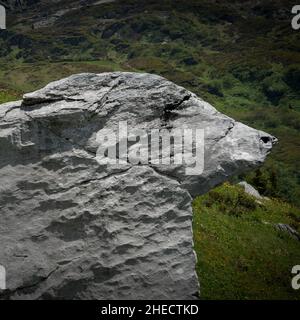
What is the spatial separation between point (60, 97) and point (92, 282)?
6740mm

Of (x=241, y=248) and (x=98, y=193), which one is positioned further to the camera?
(x=241, y=248)

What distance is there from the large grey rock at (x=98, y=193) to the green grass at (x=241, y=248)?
4043 mm

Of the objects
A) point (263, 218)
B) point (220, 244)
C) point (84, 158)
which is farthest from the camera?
point (263, 218)

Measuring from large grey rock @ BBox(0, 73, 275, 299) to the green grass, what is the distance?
4.04m

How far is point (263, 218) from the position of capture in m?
27.6

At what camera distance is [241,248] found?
22.8 metres

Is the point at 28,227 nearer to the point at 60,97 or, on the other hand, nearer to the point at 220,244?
the point at 60,97

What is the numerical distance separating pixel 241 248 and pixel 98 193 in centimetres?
962

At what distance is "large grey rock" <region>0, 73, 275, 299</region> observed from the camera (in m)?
15.8

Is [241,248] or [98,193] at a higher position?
[98,193]

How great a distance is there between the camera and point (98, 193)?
1634 cm

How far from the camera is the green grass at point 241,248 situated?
19766mm

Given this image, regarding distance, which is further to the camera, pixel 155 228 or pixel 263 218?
pixel 263 218
